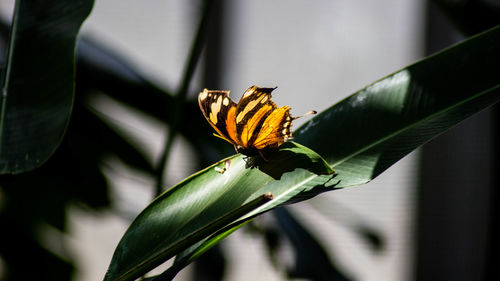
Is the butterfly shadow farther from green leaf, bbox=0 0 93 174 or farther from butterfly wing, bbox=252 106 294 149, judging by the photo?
green leaf, bbox=0 0 93 174

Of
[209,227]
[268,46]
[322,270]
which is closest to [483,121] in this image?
[268,46]

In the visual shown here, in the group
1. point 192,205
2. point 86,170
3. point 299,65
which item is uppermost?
point 299,65

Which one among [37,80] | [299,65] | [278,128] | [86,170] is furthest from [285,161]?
[299,65]

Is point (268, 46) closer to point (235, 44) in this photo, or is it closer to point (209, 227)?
point (235, 44)

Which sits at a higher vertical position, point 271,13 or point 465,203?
point 271,13

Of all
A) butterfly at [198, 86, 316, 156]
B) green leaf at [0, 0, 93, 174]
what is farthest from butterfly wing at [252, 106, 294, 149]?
green leaf at [0, 0, 93, 174]

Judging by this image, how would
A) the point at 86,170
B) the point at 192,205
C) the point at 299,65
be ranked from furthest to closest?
1. the point at 299,65
2. the point at 86,170
3. the point at 192,205

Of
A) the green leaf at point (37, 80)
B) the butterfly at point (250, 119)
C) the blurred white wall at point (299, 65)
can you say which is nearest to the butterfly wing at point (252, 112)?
the butterfly at point (250, 119)

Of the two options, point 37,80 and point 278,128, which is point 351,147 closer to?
point 278,128
